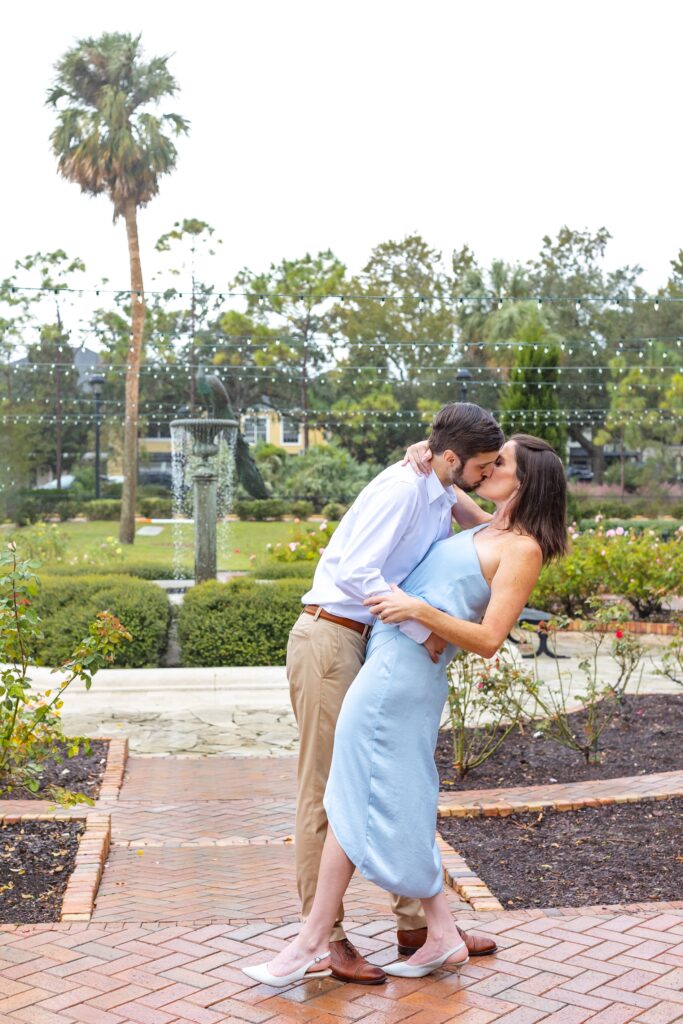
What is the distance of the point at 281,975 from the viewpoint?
2.85 metres

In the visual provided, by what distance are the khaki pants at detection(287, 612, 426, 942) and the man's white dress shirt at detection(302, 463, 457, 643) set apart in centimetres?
8

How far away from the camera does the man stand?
285 centimetres

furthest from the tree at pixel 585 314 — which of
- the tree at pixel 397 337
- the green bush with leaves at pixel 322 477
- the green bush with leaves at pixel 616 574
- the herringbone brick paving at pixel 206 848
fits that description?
the herringbone brick paving at pixel 206 848

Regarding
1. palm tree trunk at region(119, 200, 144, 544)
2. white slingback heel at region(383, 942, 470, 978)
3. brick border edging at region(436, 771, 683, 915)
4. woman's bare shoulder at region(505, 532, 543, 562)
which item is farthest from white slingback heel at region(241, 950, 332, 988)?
palm tree trunk at region(119, 200, 144, 544)

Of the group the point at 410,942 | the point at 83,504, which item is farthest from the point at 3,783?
the point at 83,504

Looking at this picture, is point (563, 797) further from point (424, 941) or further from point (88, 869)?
point (88, 869)

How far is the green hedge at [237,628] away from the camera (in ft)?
28.8

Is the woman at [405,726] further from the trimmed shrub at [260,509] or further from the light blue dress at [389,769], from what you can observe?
the trimmed shrub at [260,509]

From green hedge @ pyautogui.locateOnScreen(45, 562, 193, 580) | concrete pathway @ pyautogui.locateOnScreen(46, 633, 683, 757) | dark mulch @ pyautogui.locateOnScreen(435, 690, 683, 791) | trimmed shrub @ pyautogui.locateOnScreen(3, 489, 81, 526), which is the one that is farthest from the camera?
trimmed shrub @ pyautogui.locateOnScreen(3, 489, 81, 526)

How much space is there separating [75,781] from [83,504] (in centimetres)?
2643

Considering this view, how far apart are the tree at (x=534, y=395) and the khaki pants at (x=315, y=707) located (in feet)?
75.1

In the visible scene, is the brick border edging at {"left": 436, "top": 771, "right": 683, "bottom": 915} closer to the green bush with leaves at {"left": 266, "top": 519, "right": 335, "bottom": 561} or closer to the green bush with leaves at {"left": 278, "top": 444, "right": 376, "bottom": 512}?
the green bush with leaves at {"left": 266, "top": 519, "right": 335, "bottom": 561}

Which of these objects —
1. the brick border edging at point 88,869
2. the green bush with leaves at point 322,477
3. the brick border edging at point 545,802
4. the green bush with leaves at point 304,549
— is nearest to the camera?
the brick border edging at point 88,869

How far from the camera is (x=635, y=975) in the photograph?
9.78 ft
